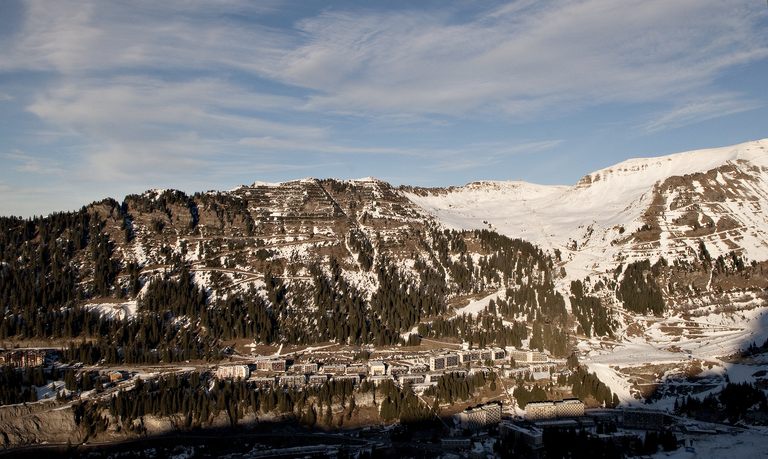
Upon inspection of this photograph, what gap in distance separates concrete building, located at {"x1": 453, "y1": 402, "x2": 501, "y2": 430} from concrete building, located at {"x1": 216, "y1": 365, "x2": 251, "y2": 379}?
35.2 meters

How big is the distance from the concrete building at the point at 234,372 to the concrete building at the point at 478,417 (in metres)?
35.2

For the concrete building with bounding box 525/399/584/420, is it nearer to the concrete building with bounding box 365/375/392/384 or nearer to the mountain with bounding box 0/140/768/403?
the mountain with bounding box 0/140/768/403

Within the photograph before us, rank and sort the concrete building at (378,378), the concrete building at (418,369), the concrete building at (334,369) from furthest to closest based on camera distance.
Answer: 1. the concrete building at (418,369)
2. the concrete building at (334,369)
3. the concrete building at (378,378)

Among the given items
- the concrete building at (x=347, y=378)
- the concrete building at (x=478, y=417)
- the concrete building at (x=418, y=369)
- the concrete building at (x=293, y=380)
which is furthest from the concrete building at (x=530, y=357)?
the concrete building at (x=293, y=380)

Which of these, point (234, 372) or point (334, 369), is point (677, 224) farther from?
point (234, 372)

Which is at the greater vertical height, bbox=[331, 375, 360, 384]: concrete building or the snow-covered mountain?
the snow-covered mountain

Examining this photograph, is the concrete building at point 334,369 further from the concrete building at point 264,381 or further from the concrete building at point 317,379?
the concrete building at point 264,381

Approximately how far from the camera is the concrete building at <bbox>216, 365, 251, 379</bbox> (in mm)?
108625

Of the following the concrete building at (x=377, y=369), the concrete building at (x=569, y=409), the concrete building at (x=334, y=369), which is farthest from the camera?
the concrete building at (x=334, y=369)

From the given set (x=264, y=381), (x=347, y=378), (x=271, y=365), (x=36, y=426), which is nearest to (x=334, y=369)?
(x=347, y=378)

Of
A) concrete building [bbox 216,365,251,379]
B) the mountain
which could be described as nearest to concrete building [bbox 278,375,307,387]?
concrete building [bbox 216,365,251,379]

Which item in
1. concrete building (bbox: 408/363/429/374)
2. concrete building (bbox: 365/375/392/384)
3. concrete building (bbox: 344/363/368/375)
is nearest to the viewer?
concrete building (bbox: 365/375/392/384)

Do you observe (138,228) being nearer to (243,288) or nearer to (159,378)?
(243,288)

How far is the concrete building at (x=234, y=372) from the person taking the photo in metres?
109
